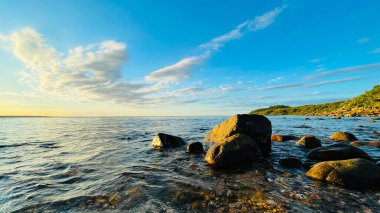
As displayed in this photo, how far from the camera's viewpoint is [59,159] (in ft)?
36.8

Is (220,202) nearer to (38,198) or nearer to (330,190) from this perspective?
(330,190)

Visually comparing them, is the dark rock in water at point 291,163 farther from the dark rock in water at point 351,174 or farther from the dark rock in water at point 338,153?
the dark rock in water at point 338,153

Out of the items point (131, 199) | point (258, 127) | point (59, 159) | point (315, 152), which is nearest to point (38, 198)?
point (131, 199)

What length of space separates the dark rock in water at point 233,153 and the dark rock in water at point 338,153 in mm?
2903

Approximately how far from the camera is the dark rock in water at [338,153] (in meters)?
9.90

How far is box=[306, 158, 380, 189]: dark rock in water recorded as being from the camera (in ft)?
22.3

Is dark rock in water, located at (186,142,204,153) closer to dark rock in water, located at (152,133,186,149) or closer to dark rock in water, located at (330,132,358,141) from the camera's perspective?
dark rock in water, located at (152,133,186,149)

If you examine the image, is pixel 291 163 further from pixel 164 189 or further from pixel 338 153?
pixel 164 189

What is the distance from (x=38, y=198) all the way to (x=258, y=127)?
10645 mm

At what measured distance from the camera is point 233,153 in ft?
32.0

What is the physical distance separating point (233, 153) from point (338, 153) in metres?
4.94

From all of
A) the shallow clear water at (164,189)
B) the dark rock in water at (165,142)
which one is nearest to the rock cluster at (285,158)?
the dark rock in water at (165,142)

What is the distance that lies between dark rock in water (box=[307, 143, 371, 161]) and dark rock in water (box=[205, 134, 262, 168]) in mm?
2903

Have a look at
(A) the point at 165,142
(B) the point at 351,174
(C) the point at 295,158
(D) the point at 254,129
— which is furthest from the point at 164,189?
(A) the point at 165,142
